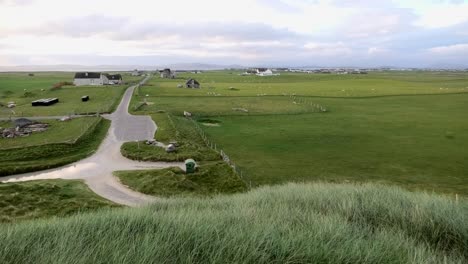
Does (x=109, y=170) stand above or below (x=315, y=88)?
below

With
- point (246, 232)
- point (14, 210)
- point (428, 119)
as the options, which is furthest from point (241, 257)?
point (428, 119)

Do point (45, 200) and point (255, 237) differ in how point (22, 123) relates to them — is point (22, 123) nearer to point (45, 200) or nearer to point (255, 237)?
point (45, 200)

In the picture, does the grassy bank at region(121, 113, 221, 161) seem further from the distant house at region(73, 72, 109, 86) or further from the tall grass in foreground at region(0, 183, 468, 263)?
the distant house at region(73, 72, 109, 86)

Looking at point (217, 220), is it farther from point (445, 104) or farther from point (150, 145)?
point (445, 104)

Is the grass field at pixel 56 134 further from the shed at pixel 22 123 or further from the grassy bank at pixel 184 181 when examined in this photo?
the grassy bank at pixel 184 181

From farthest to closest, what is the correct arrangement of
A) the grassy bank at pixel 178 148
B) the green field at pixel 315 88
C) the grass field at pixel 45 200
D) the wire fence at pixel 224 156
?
the green field at pixel 315 88 → the grassy bank at pixel 178 148 → the wire fence at pixel 224 156 → the grass field at pixel 45 200

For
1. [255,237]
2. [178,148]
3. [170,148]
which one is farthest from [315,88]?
[255,237]

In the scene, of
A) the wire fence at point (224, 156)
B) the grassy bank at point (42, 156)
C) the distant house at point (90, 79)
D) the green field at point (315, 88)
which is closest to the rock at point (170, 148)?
the wire fence at point (224, 156)
